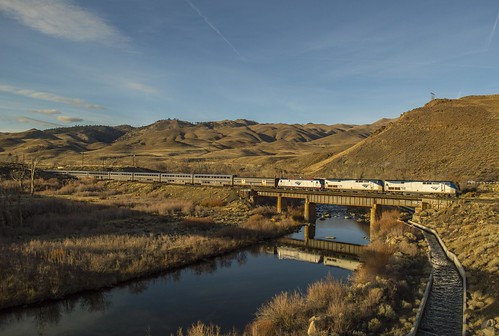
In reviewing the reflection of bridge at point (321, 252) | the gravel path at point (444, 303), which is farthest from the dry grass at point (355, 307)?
the reflection of bridge at point (321, 252)

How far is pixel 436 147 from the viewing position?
8725 cm

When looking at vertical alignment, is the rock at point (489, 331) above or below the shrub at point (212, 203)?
below

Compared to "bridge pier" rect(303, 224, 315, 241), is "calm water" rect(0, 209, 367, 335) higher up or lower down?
lower down

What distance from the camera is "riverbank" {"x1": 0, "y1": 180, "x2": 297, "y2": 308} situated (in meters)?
22.2

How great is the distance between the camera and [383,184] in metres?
48.2

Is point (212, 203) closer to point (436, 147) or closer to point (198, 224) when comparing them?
point (198, 224)

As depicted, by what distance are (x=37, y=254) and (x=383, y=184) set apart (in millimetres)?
39370

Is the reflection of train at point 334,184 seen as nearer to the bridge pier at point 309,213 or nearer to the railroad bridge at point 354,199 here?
the railroad bridge at point 354,199

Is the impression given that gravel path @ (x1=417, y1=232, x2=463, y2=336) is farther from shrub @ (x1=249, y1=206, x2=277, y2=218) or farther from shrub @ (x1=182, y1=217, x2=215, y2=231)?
shrub @ (x1=249, y1=206, x2=277, y2=218)

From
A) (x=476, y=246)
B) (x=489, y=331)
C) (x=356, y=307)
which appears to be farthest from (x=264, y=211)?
(x=489, y=331)

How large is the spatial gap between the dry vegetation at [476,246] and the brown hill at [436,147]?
32193mm

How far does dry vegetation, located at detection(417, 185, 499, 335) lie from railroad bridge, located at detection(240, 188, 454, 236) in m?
1.31

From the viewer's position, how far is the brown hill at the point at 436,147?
244ft

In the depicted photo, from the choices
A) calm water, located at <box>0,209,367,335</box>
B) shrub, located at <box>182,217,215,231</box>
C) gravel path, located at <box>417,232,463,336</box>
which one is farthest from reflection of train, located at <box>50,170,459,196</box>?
calm water, located at <box>0,209,367,335</box>
